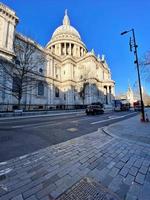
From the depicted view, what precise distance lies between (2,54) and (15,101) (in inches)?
453

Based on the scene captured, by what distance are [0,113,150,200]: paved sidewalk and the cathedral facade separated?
82.6 feet

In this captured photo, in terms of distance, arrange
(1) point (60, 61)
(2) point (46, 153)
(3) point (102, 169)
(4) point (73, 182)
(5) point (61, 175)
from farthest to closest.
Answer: (1) point (60, 61) → (2) point (46, 153) → (3) point (102, 169) → (5) point (61, 175) → (4) point (73, 182)

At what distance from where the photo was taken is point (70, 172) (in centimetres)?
302

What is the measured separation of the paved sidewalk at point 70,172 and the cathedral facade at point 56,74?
25162 millimetres

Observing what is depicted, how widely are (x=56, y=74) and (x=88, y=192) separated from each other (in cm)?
4918

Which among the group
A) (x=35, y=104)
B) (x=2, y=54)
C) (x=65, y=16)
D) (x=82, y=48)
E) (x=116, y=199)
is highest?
(x=65, y=16)

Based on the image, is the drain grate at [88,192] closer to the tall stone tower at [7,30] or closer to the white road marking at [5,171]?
the white road marking at [5,171]

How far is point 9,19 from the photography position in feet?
102

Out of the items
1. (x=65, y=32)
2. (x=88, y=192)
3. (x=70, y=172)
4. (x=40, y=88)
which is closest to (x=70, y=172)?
(x=70, y=172)

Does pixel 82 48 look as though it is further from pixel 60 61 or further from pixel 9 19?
pixel 9 19

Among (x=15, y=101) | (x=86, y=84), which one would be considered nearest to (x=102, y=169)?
(x=15, y=101)

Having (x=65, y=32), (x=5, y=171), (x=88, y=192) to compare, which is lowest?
(x=88, y=192)

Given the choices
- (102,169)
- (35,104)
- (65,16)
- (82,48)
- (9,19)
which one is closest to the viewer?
(102,169)

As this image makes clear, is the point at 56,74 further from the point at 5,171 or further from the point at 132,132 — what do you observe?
the point at 5,171
